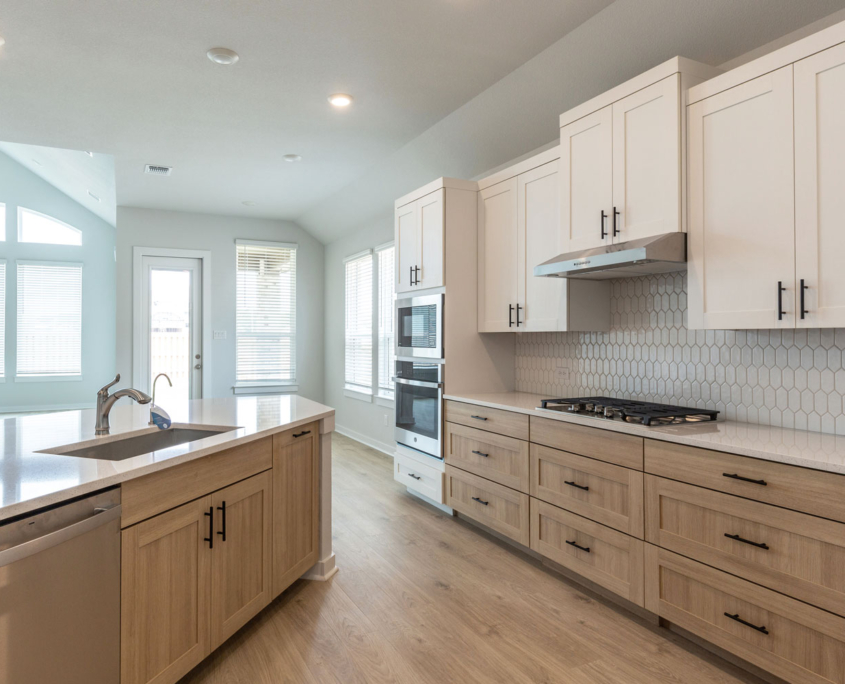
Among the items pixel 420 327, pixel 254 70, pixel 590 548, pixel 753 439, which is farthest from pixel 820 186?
pixel 254 70

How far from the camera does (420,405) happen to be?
413cm

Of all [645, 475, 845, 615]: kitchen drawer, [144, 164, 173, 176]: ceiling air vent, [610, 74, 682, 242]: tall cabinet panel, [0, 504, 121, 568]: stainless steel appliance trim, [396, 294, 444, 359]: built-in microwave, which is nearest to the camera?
[0, 504, 121, 568]: stainless steel appliance trim

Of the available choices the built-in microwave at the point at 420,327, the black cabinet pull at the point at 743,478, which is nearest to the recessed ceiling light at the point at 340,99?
the built-in microwave at the point at 420,327

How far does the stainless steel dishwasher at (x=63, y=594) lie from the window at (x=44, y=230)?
9.46 metres

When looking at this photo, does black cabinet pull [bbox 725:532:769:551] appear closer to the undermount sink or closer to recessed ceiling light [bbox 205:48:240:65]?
the undermount sink

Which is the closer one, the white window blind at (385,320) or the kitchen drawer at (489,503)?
the kitchen drawer at (489,503)

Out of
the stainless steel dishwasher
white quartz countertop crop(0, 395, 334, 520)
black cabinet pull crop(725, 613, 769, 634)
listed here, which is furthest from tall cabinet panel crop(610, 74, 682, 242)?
the stainless steel dishwasher

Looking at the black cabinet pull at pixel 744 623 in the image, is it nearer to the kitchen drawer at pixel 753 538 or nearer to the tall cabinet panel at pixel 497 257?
the kitchen drawer at pixel 753 538

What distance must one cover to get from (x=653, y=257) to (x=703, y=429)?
0.76 metres

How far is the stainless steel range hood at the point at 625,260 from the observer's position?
2383mm

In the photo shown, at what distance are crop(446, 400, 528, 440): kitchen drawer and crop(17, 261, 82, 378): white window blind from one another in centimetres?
811

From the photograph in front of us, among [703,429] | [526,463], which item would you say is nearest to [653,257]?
[703,429]

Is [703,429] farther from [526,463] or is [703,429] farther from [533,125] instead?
[533,125]

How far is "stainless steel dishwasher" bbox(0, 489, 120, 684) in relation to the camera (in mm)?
1273
